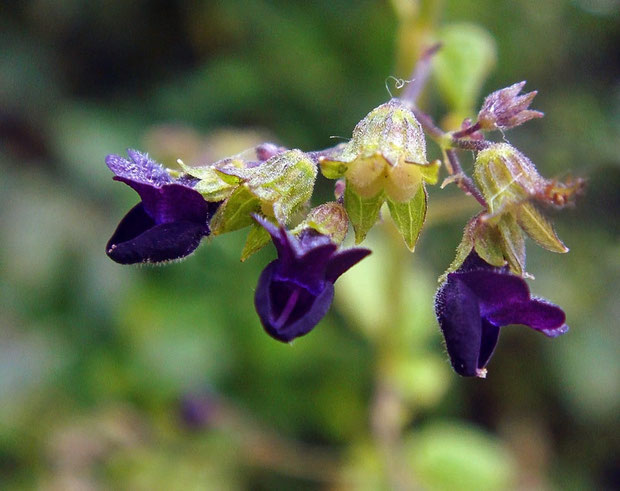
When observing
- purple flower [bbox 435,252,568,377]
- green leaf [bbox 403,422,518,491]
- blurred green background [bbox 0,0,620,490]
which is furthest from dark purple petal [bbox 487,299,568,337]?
green leaf [bbox 403,422,518,491]

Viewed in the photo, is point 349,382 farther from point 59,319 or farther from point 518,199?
point 518,199

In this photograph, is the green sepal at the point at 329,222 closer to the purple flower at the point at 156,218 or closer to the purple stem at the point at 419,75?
the purple flower at the point at 156,218

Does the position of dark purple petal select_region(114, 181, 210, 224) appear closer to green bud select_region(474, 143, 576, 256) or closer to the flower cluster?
the flower cluster

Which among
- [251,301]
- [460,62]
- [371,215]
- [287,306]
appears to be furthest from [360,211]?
[251,301]

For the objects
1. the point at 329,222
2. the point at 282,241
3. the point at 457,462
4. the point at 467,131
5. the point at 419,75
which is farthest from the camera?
the point at 457,462

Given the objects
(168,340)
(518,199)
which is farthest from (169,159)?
(518,199)

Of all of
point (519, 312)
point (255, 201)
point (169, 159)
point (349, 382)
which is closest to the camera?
point (519, 312)

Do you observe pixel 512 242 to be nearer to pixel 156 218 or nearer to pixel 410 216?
pixel 410 216
